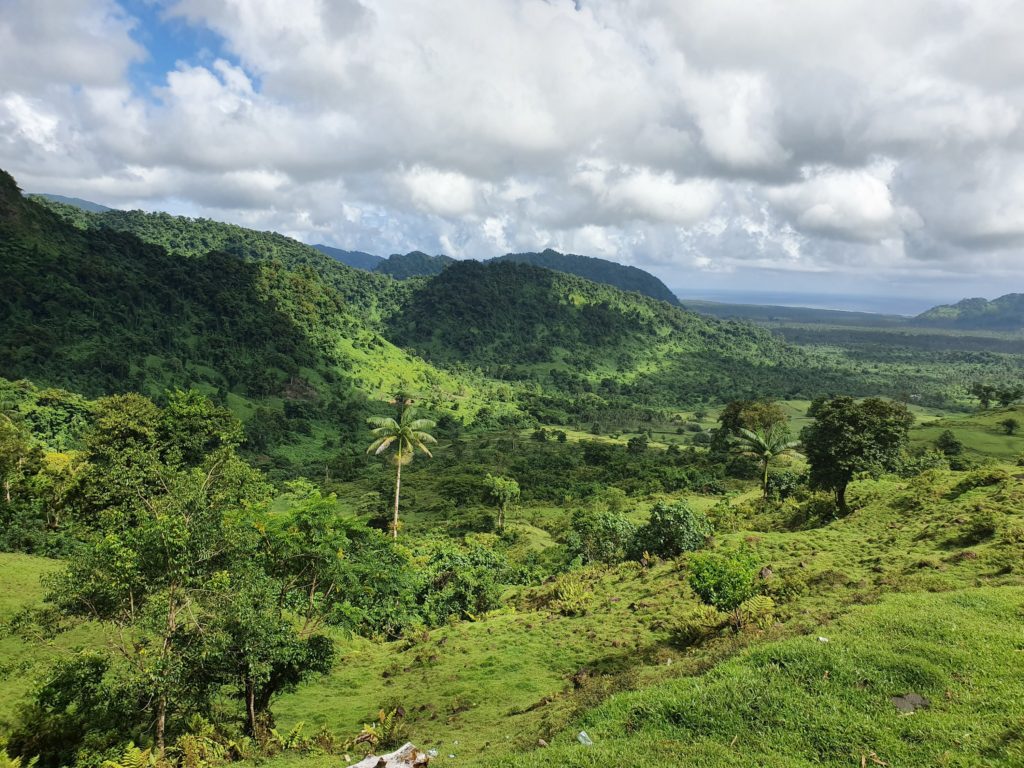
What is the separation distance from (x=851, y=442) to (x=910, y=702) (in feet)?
99.7

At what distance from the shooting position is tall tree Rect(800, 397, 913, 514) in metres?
38.6

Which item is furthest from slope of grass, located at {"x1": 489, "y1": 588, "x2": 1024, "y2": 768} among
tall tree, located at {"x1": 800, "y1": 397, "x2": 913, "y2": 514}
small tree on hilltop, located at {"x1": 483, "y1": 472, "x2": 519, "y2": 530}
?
small tree on hilltop, located at {"x1": 483, "y1": 472, "x2": 519, "y2": 530}

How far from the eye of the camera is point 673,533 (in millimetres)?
38438

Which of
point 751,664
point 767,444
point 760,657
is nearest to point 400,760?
point 751,664

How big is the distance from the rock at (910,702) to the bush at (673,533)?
25.2 metres

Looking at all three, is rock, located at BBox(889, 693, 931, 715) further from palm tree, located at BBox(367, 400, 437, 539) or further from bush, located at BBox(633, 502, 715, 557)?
palm tree, located at BBox(367, 400, 437, 539)

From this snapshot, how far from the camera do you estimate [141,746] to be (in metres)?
16.6

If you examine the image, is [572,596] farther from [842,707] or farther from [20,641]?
[20,641]

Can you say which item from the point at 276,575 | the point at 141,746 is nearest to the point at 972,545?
the point at 276,575

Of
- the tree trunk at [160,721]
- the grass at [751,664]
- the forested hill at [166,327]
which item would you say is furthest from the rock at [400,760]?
the forested hill at [166,327]

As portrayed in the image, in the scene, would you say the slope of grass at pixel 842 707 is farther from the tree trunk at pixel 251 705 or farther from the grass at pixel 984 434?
the grass at pixel 984 434

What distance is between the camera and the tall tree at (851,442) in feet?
127

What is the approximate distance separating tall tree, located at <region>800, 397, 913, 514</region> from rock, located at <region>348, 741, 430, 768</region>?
35.9 metres

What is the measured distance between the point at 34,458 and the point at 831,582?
200 ft
